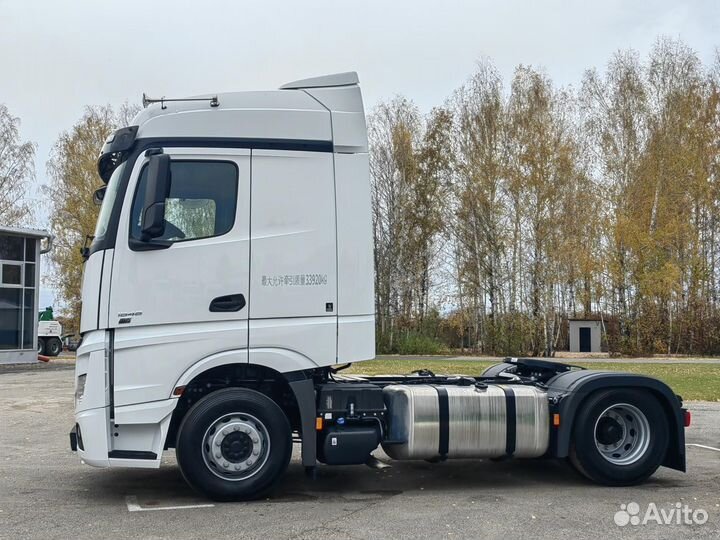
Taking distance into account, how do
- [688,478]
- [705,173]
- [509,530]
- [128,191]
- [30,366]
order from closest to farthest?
[509,530] < [128,191] < [688,478] < [30,366] < [705,173]

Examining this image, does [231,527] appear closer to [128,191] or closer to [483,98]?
[128,191]

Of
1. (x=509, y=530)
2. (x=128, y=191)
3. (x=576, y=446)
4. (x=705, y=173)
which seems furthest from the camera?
(x=705, y=173)

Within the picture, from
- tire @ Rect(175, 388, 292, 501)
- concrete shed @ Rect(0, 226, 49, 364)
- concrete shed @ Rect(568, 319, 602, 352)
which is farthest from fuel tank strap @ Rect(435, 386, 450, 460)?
concrete shed @ Rect(568, 319, 602, 352)

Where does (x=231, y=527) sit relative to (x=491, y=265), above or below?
below

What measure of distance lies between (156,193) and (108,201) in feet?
2.40

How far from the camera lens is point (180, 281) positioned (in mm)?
6691

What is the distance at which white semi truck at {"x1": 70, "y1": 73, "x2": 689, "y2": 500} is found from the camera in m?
6.63

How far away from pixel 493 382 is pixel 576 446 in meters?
1.10

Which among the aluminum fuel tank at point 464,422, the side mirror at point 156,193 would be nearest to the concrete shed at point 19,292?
the side mirror at point 156,193

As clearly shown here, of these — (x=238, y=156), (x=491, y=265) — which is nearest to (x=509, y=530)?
(x=238, y=156)

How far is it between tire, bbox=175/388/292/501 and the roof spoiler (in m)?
2.89

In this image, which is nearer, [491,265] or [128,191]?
[128,191]

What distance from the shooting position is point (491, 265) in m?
42.2

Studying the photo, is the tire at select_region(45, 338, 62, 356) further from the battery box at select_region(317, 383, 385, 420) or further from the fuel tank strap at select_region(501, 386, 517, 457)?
the fuel tank strap at select_region(501, 386, 517, 457)
